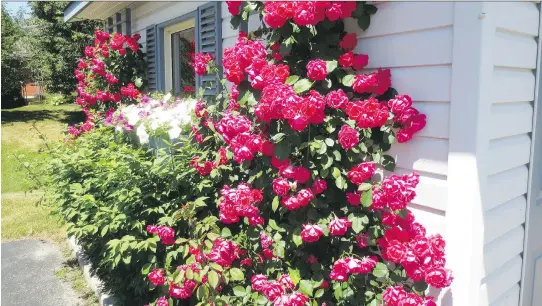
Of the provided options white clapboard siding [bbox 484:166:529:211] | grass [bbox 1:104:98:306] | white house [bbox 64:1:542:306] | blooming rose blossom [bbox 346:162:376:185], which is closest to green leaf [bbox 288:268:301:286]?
blooming rose blossom [bbox 346:162:376:185]

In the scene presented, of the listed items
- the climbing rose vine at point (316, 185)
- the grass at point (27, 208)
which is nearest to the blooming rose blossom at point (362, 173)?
the climbing rose vine at point (316, 185)

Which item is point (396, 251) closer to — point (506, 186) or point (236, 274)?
point (506, 186)

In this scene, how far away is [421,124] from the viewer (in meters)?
1.92

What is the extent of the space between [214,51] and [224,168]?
150 centimetres

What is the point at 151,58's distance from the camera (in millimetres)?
5254

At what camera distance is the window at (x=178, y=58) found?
5055mm

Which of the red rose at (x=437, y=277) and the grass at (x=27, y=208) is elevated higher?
the red rose at (x=437, y=277)

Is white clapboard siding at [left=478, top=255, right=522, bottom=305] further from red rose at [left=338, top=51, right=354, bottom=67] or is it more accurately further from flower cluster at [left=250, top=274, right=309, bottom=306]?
red rose at [left=338, top=51, right=354, bottom=67]

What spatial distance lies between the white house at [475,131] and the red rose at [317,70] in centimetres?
34

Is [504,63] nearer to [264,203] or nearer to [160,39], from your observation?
[264,203]

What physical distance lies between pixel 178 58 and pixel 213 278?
363 centimetres

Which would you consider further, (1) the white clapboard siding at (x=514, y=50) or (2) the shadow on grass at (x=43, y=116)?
(2) the shadow on grass at (x=43, y=116)

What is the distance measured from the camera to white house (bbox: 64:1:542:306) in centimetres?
178

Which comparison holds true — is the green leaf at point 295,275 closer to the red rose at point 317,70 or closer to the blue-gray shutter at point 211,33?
the red rose at point 317,70
